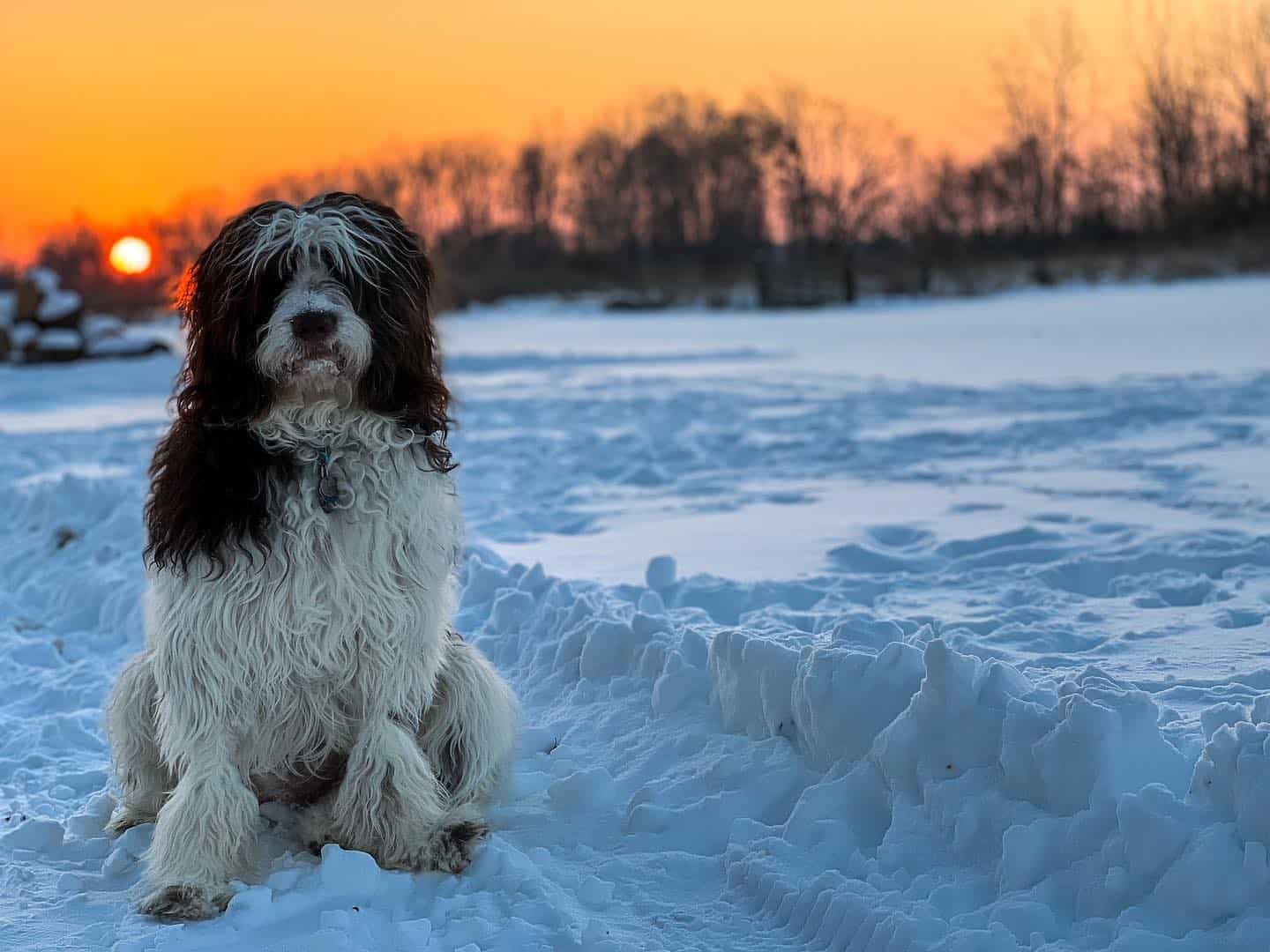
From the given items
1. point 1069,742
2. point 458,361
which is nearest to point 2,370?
point 458,361

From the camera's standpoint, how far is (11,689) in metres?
5.33

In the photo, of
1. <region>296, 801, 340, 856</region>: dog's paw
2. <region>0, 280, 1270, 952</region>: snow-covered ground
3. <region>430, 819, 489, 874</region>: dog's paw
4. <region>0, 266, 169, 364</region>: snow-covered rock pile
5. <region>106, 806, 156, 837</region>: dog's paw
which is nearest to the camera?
<region>0, 280, 1270, 952</region>: snow-covered ground

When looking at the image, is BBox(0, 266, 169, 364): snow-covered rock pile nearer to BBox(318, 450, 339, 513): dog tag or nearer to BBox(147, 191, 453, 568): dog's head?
BBox(147, 191, 453, 568): dog's head

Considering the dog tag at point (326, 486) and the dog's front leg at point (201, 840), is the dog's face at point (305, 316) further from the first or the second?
the dog's front leg at point (201, 840)

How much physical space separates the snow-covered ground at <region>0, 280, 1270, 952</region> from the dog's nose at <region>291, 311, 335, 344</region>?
4.48ft

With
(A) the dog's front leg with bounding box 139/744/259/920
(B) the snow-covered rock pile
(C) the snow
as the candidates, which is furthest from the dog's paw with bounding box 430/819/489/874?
(C) the snow

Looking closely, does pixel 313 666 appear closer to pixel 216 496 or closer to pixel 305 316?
pixel 216 496

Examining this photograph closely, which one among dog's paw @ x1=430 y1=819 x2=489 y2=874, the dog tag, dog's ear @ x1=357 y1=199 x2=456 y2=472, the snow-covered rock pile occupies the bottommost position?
dog's paw @ x1=430 y1=819 x2=489 y2=874

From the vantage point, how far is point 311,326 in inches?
129

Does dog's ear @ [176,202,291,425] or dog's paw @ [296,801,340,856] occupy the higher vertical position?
dog's ear @ [176,202,291,425]

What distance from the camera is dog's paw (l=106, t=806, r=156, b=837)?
3.94 m

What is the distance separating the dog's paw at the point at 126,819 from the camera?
3.94 meters

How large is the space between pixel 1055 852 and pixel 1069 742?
0.88 ft

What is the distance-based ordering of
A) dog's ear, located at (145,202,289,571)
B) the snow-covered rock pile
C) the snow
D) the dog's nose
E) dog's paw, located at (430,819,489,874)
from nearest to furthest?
the dog's nose
dog's ear, located at (145,202,289,571)
dog's paw, located at (430,819,489,874)
the snow-covered rock pile
the snow
